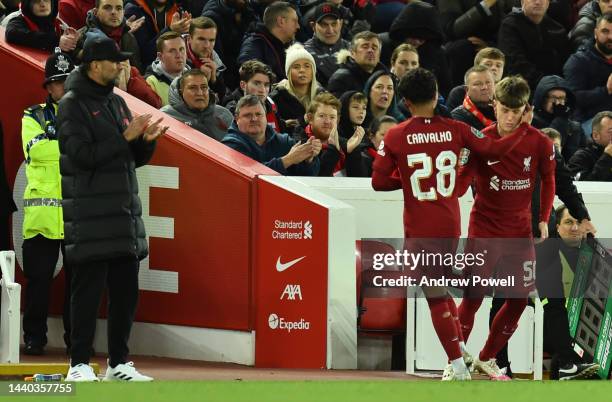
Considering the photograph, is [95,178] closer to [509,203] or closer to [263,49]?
[509,203]

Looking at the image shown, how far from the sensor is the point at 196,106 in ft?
34.0

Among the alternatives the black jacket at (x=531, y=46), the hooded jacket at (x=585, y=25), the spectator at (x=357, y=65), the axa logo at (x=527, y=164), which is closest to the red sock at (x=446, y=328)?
the axa logo at (x=527, y=164)

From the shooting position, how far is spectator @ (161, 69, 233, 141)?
10.2 m

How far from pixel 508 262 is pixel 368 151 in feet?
8.32

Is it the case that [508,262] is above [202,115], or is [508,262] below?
below

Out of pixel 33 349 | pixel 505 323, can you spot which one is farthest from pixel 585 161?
pixel 33 349

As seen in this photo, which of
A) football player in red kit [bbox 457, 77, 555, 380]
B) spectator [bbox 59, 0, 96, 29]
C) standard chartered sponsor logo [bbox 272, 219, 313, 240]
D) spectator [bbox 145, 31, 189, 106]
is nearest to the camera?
football player in red kit [bbox 457, 77, 555, 380]

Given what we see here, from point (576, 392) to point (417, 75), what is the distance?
6.58ft

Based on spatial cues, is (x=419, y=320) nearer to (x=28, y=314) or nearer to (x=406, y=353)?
(x=406, y=353)

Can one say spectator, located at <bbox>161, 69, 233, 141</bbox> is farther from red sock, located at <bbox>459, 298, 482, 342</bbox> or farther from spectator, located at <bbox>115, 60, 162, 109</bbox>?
red sock, located at <bbox>459, 298, 482, 342</bbox>

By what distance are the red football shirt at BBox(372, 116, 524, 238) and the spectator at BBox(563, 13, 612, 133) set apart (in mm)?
4973

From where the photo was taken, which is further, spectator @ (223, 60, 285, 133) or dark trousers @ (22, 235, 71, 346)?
spectator @ (223, 60, 285, 133)

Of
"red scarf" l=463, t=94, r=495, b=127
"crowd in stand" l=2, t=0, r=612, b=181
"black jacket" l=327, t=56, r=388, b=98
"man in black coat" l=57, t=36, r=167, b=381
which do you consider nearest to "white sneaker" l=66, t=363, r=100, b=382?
"man in black coat" l=57, t=36, r=167, b=381

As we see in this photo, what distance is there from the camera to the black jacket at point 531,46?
1322 centimetres
